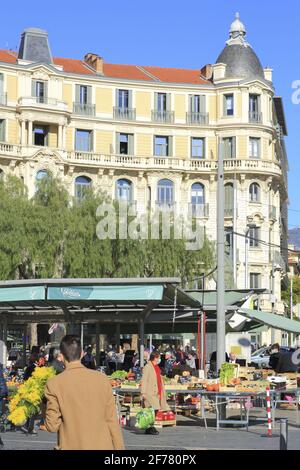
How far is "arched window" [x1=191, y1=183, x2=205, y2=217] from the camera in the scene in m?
74.1

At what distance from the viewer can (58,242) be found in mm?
54125

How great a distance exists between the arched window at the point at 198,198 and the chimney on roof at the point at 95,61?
11.9m

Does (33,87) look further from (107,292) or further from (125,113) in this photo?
(107,292)

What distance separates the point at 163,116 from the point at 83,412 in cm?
6845

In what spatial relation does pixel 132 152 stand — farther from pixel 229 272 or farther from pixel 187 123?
pixel 229 272

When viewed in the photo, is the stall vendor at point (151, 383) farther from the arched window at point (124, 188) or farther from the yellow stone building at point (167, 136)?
the arched window at point (124, 188)

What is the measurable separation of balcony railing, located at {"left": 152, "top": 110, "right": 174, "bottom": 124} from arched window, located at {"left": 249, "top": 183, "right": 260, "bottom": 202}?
26.1 feet

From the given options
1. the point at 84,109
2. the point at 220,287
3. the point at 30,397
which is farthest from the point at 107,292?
the point at 84,109

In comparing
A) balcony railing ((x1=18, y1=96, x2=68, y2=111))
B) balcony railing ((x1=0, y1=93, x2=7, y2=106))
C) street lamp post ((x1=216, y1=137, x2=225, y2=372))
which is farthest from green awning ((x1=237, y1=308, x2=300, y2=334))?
balcony railing ((x1=0, y1=93, x2=7, y2=106))

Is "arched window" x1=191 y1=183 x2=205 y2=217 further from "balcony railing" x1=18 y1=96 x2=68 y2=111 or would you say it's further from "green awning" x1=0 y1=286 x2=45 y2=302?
"green awning" x1=0 y1=286 x2=45 y2=302

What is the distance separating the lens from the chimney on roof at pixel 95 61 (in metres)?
76.8

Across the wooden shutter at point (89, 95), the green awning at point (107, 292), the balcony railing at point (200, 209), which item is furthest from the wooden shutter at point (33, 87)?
the green awning at point (107, 292)
